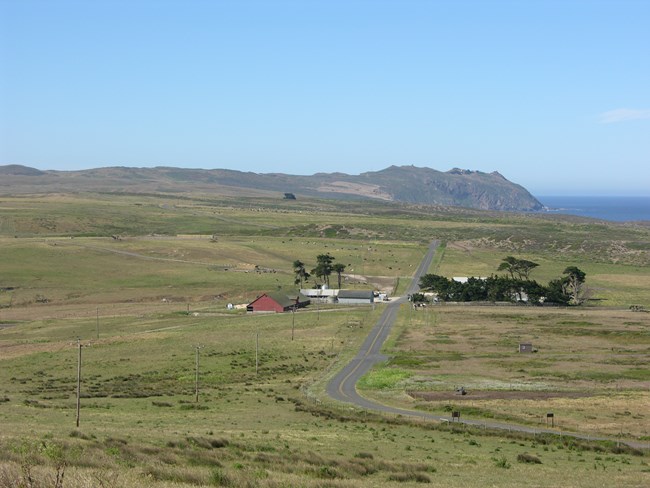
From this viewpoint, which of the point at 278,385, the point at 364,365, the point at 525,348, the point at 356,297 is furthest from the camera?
the point at 356,297

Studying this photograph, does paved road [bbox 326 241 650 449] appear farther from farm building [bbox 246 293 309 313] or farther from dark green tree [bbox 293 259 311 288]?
dark green tree [bbox 293 259 311 288]

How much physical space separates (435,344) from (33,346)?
4480cm

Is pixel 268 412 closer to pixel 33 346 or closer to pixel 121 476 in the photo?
pixel 121 476

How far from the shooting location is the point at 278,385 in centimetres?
6712

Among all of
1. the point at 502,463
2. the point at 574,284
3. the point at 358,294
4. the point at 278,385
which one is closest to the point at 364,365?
the point at 278,385

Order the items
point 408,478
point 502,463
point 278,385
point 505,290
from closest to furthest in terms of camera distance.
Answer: point 408,478, point 502,463, point 278,385, point 505,290

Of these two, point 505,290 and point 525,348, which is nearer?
point 525,348

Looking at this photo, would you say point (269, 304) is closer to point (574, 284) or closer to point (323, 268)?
point (323, 268)

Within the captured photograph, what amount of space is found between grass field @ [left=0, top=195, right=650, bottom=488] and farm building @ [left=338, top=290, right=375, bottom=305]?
6515 mm

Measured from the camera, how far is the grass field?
2966 cm

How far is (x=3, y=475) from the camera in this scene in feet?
64.0

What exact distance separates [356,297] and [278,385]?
68.5 meters

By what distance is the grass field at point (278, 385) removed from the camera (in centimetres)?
2966

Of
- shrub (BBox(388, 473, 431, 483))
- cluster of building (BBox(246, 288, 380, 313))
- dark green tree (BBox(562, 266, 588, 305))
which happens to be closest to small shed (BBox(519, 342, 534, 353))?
cluster of building (BBox(246, 288, 380, 313))
